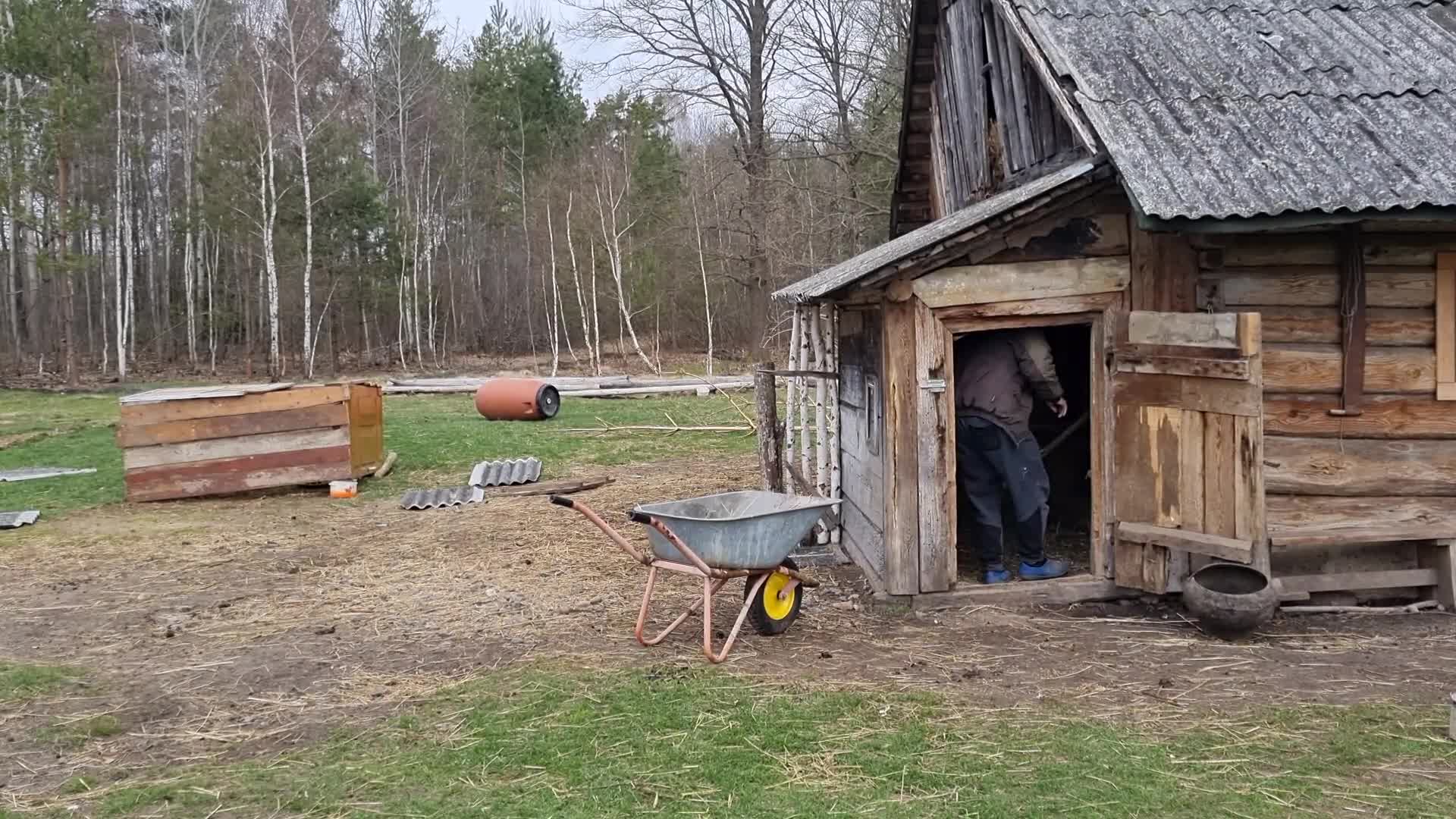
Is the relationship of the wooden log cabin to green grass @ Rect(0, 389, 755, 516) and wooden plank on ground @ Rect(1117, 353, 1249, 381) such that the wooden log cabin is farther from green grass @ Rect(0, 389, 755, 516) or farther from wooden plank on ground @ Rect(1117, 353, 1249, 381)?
green grass @ Rect(0, 389, 755, 516)

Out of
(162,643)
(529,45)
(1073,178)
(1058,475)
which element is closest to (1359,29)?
(1073,178)

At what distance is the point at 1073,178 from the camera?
6102 millimetres

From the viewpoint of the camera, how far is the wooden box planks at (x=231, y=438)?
1112cm

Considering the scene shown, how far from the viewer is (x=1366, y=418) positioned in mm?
6426

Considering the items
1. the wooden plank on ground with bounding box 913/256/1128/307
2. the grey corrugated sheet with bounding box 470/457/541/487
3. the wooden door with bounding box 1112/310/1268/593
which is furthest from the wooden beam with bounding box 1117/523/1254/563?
the grey corrugated sheet with bounding box 470/457/541/487

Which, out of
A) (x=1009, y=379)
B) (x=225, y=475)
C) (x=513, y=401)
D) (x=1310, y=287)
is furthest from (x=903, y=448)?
(x=513, y=401)

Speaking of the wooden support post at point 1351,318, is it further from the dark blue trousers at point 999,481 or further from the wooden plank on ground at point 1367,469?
the dark blue trousers at point 999,481

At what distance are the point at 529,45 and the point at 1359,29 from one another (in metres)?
36.3

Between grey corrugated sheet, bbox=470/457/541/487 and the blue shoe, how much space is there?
6931 millimetres

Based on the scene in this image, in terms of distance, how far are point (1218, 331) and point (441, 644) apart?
4849 mm

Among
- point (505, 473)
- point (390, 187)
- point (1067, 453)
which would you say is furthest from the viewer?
point (390, 187)

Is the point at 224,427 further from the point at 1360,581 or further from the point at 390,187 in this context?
the point at 390,187

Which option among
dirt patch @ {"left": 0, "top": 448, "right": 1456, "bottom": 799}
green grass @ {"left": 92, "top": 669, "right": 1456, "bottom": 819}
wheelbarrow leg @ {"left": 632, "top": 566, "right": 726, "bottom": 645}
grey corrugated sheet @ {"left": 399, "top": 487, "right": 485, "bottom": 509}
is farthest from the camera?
grey corrugated sheet @ {"left": 399, "top": 487, "right": 485, "bottom": 509}

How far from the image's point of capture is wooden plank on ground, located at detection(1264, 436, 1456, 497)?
6422 millimetres
